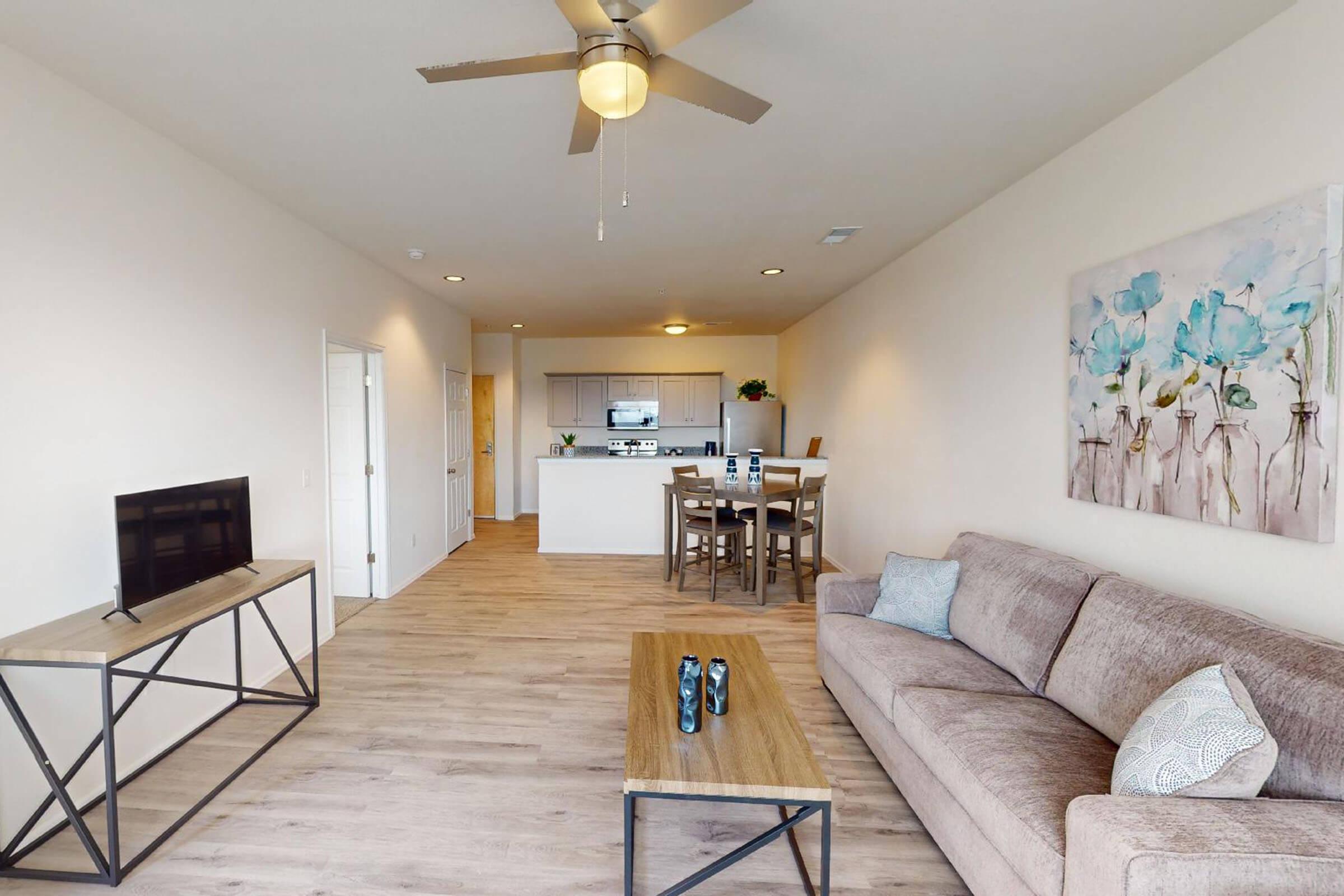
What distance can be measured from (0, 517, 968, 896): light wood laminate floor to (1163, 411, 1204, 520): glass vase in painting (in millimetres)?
1476

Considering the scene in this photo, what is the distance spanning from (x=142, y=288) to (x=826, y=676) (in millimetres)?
3606

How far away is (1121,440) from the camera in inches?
89.5

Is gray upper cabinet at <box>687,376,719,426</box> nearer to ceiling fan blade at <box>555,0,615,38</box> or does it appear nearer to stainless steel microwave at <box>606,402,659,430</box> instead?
stainless steel microwave at <box>606,402,659,430</box>

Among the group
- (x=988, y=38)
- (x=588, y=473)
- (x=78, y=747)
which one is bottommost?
(x=78, y=747)

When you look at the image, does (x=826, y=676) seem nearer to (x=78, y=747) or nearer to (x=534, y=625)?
(x=534, y=625)

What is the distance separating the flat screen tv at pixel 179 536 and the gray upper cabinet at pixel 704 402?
236 inches

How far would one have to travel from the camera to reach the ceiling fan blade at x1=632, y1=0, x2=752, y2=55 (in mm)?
1329

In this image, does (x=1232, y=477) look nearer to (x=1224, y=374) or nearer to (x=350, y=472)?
(x=1224, y=374)

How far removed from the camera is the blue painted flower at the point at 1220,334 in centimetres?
176

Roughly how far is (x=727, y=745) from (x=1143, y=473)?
1.87 metres

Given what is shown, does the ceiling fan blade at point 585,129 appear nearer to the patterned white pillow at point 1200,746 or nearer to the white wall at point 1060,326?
the white wall at point 1060,326

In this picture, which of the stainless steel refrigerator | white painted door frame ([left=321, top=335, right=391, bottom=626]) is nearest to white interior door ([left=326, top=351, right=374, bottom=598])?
white painted door frame ([left=321, top=335, right=391, bottom=626])

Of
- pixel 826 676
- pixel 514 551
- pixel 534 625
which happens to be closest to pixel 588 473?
pixel 514 551

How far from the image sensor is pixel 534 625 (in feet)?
13.4
